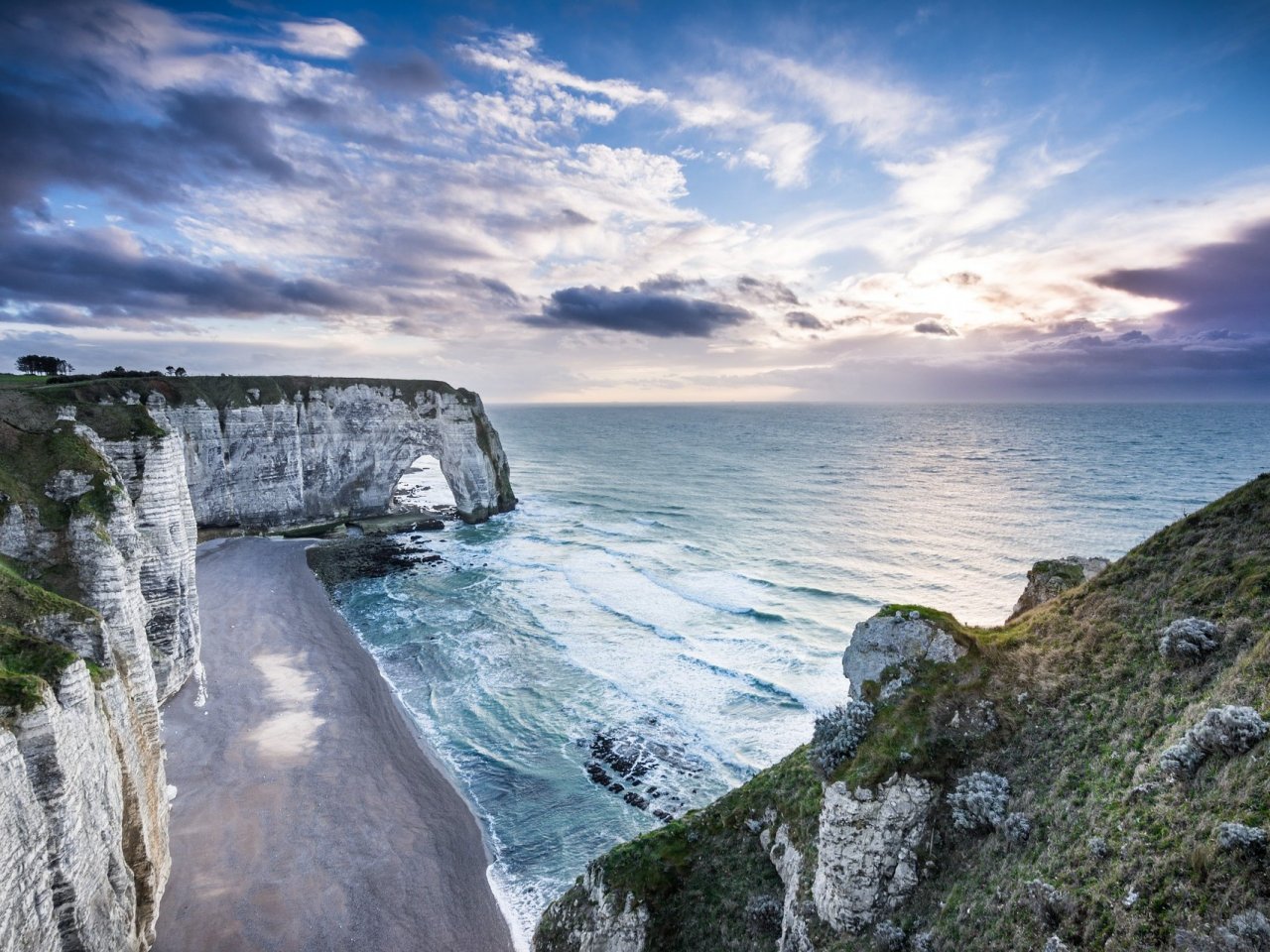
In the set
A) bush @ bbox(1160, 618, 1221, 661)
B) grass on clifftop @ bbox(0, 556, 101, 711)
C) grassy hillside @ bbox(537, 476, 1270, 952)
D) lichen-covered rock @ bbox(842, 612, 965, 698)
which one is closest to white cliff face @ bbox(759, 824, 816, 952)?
grassy hillside @ bbox(537, 476, 1270, 952)

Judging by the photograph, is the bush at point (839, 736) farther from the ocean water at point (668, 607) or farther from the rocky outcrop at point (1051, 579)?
the ocean water at point (668, 607)

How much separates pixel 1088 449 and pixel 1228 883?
138 meters

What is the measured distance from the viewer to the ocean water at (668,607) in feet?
85.6

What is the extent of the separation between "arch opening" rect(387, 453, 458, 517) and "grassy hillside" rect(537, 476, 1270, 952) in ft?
206

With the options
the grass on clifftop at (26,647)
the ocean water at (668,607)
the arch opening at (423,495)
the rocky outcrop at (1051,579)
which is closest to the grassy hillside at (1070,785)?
the rocky outcrop at (1051,579)

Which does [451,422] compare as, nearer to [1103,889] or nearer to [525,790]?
[525,790]

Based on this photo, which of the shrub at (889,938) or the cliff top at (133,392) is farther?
the cliff top at (133,392)

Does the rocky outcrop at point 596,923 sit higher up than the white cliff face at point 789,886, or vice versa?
the white cliff face at point 789,886

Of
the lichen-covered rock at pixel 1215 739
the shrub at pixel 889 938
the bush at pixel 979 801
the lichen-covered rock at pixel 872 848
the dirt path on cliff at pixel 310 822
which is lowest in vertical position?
the dirt path on cliff at pixel 310 822

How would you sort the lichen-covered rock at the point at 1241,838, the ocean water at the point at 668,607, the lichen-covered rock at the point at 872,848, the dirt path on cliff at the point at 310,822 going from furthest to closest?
the ocean water at the point at 668,607 < the dirt path on cliff at the point at 310,822 < the lichen-covered rock at the point at 872,848 < the lichen-covered rock at the point at 1241,838

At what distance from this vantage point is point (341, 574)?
169 feet

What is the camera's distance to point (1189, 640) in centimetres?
1144

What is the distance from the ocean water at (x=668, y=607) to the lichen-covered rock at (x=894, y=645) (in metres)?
13.0

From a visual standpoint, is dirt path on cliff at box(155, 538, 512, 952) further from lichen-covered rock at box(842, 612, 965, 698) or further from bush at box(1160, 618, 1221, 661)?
bush at box(1160, 618, 1221, 661)
